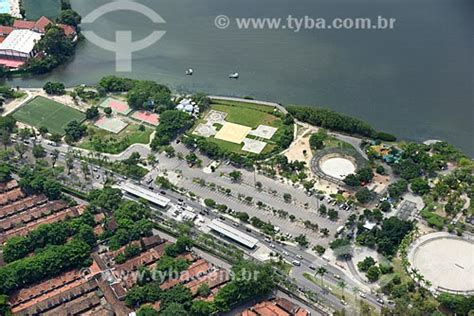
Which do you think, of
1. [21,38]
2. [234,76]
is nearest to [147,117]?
[234,76]

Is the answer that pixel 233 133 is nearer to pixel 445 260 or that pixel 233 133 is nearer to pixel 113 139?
pixel 113 139

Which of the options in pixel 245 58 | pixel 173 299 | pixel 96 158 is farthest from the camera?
pixel 245 58

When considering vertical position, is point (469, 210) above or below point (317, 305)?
above

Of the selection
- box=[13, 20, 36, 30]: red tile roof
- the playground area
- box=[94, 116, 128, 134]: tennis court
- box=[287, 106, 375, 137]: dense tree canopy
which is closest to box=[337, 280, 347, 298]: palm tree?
box=[287, 106, 375, 137]: dense tree canopy

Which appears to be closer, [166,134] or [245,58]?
[166,134]

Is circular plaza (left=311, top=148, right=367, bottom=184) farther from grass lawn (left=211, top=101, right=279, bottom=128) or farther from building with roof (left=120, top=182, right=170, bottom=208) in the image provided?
building with roof (left=120, top=182, right=170, bottom=208)

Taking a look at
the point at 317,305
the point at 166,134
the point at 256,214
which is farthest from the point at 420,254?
Answer: the point at 166,134

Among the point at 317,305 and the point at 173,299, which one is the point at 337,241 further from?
the point at 173,299
